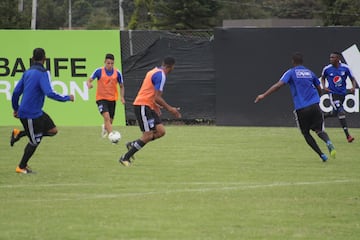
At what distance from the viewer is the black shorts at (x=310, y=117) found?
51.6ft

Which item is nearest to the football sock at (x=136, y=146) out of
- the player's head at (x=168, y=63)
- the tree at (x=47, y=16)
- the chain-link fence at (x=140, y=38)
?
the player's head at (x=168, y=63)

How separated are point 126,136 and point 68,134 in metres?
1.45

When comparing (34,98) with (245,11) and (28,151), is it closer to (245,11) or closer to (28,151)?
(28,151)

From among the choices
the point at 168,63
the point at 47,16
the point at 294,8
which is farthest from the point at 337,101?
the point at 294,8

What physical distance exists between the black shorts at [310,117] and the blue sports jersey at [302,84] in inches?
3.4

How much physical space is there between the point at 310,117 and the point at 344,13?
47.0 metres

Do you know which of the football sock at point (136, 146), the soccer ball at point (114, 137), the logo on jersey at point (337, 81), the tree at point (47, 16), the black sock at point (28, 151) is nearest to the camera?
the black sock at point (28, 151)

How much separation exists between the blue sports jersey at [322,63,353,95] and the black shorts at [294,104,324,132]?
4.32 metres

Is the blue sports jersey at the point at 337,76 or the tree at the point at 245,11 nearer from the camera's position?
the blue sports jersey at the point at 337,76

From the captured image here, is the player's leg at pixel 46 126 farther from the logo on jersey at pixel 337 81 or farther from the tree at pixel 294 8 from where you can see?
the tree at pixel 294 8

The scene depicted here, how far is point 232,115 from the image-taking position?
82.2 ft

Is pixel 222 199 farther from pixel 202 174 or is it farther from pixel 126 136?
pixel 126 136

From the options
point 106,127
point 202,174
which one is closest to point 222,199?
point 202,174

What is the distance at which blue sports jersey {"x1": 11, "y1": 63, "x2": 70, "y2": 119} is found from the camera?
13.6 meters
